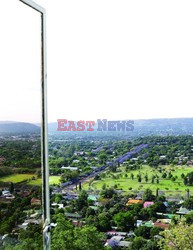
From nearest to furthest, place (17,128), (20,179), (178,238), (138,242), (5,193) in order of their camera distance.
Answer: (5,193), (20,179), (17,128), (178,238), (138,242)

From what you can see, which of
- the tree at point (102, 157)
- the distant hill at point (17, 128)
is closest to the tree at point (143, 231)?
the tree at point (102, 157)

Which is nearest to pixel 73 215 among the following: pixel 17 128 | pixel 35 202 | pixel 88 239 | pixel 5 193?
pixel 88 239

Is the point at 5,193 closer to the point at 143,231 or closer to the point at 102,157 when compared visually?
the point at 102,157

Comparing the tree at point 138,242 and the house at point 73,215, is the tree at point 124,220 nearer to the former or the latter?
the tree at point 138,242

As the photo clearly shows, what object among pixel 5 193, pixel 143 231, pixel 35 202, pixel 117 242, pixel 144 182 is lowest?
pixel 117 242

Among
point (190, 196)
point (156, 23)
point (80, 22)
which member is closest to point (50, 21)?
point (80, 22)

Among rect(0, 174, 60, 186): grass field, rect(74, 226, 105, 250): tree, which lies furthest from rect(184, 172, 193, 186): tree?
rect(0, 174, 60, 186): grass field

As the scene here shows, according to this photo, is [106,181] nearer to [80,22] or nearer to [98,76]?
[98,76]
